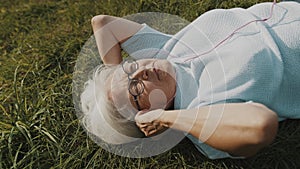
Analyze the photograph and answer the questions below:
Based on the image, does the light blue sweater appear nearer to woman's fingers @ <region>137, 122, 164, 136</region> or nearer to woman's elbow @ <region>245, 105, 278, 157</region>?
woman's fingers @ <region>137, 122, 164, 136</region>

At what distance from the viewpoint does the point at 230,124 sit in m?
1.46

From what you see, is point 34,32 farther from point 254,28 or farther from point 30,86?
point 254,28

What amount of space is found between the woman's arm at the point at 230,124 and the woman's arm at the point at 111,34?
0.53 m

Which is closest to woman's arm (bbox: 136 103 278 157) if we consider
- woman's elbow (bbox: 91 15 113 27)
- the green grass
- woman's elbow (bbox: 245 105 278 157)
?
woman's elbow (bbox: 245 105 278 157)

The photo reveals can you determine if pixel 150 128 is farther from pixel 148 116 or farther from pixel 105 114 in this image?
pixel 105 114

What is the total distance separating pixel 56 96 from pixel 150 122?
729 millimetres

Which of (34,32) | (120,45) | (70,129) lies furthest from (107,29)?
(34,32)

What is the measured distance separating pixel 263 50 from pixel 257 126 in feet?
1.53

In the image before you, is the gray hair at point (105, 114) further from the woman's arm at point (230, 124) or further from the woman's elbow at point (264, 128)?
the woman's elbow at point (264, 128)

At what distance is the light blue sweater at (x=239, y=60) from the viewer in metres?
1.69

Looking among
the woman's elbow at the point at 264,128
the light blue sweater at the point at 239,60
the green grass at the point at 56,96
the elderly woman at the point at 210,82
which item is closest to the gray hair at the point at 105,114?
the elderly woman at the point at 210,82

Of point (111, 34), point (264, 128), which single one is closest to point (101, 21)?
point (111, 34)

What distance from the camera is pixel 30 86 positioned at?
2.39 meters

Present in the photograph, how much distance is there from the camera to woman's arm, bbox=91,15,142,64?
2.08m
